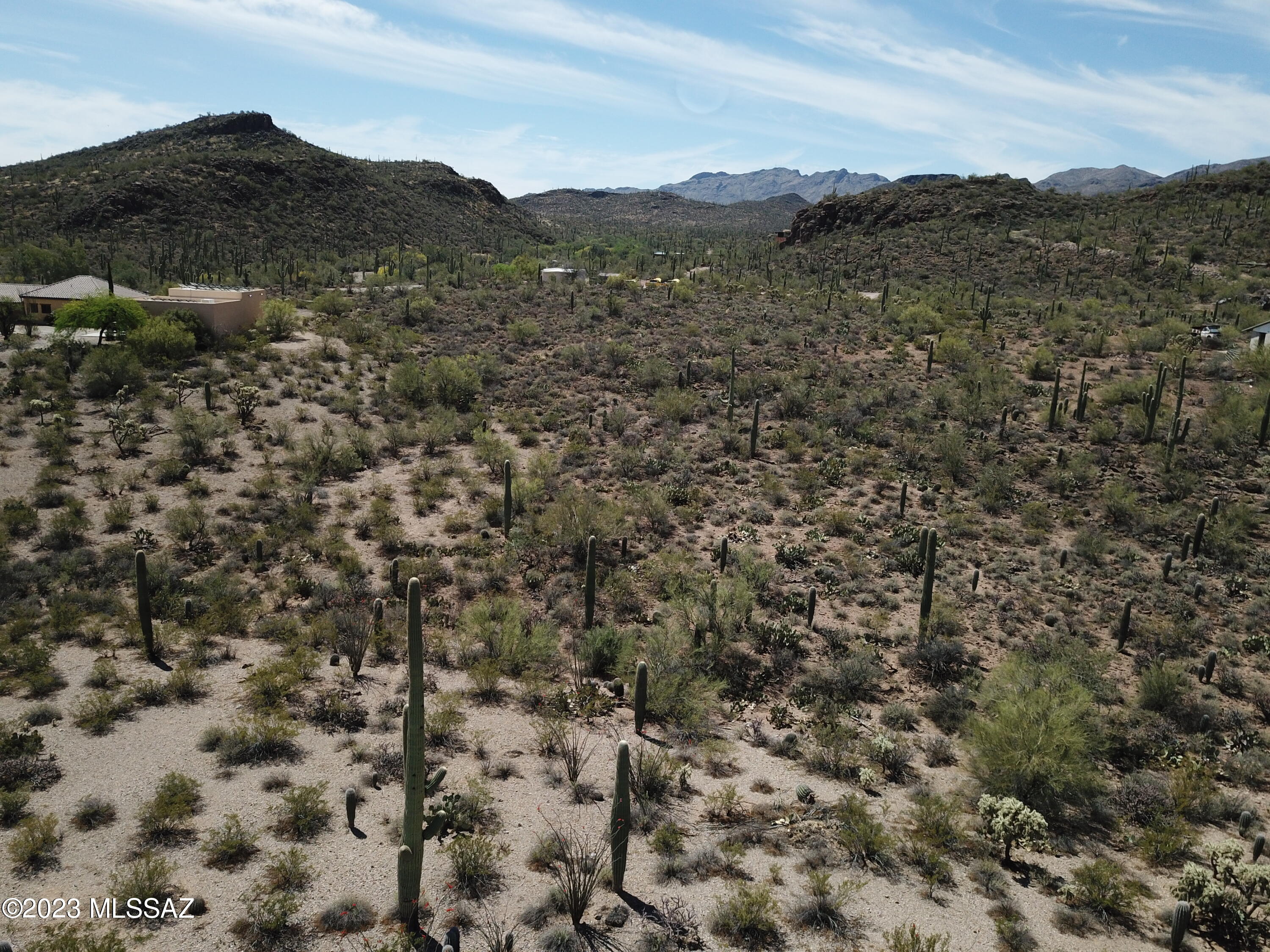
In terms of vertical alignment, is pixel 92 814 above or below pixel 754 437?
below

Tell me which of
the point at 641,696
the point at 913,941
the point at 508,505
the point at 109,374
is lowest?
the point at 641,696

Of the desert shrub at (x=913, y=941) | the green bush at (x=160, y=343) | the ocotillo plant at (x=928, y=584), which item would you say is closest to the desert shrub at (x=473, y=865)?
the desert shrub at (x=913, y=941)

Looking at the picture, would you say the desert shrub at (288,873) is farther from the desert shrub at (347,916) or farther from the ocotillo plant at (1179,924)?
the ocotillo plant at (1179,924)

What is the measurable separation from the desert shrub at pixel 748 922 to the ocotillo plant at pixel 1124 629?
444 inches

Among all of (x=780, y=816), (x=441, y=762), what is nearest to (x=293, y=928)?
(x=441, y=762)

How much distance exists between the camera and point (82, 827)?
30.4 feet

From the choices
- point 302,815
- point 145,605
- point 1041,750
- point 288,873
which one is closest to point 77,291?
point 145,605

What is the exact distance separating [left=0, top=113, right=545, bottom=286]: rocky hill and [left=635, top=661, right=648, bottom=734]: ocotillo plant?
49.8 metres

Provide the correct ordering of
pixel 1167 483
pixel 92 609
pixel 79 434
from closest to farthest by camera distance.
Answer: pixel 92 609, pixel 1167 483, pixel 79 434

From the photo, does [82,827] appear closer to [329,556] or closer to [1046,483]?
[329,556]

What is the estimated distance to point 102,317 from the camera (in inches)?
1249

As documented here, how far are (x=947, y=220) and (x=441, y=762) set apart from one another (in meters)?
68.8

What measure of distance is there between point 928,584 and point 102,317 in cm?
3438

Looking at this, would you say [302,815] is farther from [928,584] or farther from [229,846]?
[928,584]
